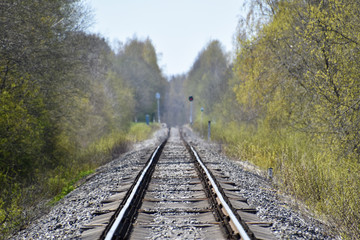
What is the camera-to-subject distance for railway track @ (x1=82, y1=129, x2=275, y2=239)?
4285 mm

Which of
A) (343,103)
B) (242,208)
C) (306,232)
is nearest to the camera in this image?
(306,232)

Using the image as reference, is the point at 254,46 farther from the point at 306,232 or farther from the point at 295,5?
the point at 306,232

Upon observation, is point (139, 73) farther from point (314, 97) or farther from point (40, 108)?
point (314, 97)

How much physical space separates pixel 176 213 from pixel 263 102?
27.2ft

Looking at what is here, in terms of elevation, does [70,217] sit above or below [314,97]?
below

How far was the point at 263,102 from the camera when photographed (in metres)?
12.6

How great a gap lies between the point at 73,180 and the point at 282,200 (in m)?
6.59

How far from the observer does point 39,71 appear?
10250 millimetres

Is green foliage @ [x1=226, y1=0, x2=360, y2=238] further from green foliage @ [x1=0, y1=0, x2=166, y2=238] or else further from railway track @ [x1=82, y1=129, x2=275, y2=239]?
green foliage @ [x1=0, y1=0, x2=166, y2=238]

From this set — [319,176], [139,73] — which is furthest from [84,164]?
→ [139,73]

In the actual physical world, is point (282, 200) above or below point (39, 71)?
below

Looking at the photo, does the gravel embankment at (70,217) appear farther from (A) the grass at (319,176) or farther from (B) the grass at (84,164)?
(A) the grass at (319,176)

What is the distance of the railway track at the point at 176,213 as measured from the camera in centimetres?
429

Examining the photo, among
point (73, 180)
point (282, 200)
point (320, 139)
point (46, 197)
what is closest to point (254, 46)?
point (320, 139)
